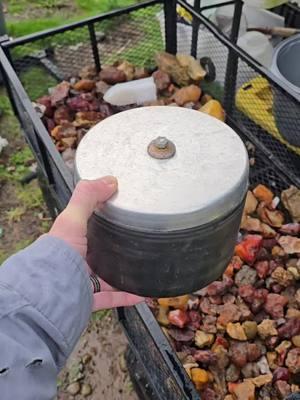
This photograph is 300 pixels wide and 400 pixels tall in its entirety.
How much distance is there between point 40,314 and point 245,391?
2.93ft

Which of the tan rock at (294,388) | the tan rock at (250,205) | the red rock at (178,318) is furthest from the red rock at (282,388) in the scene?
the tan rock at (250,205)

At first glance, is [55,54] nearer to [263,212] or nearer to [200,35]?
[200,35]

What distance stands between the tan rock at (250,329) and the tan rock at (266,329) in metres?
0.01

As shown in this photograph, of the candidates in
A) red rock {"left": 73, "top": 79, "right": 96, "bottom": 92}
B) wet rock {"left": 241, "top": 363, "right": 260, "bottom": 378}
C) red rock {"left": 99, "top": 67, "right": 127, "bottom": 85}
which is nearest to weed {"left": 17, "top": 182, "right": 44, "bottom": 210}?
red rock {"left": 73, "top": 79, "right": 96, "bottom": 92}

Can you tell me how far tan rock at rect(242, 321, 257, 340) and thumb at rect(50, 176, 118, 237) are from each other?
0.90 m

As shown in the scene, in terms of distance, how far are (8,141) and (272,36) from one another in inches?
63.6

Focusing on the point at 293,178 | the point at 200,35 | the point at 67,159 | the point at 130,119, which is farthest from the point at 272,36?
the point at 130,119

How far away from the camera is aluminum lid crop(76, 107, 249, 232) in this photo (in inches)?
34.9

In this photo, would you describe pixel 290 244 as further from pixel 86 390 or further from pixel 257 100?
pixel 86 390

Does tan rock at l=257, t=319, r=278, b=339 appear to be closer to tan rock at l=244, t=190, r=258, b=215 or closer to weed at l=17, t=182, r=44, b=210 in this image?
tan rock at l=244, t=190, r=258, b=215

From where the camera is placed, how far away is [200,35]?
2404 millimetres

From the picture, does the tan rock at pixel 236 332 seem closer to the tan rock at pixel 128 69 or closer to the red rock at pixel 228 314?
the red rock at pixel 228 314

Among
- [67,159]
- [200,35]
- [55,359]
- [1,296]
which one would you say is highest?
[1,296]

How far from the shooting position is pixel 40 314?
81 centimetres
